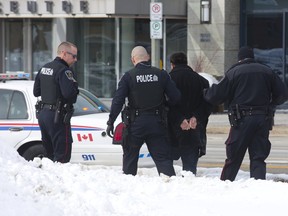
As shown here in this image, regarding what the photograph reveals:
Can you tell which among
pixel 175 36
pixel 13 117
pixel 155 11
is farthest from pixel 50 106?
pixel 175 36

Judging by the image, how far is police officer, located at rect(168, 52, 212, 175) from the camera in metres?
8.70

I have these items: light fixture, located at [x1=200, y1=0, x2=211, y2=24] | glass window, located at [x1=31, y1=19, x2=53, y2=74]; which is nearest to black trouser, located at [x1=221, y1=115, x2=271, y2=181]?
light fixture, located at [x1=200, y1=0, x2=211, y2=24]

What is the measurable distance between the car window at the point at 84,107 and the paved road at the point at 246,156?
274 centimetres

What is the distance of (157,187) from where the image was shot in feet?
20.7

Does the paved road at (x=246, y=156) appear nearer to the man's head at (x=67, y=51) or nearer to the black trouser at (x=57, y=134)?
the black trouser at (x=57, y=134)

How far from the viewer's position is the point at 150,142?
815 cm

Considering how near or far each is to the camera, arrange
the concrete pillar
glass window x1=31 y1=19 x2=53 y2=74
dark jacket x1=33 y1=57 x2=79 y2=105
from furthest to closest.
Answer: glass window x1=31 y1=19 x2=53 y2=74
the concrete pillar
dark jacket x1=33 y1=57 x2=79 y2=105

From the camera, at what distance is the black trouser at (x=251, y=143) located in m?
8.01

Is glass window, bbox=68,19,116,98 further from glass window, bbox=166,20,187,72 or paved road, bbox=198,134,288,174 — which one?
paved road, bbox=198,134,288,174

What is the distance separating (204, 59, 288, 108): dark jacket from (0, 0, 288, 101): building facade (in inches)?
586

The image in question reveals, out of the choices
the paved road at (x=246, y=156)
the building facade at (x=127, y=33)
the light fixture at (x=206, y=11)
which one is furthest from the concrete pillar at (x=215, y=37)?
the paved road at (x=246, y=156)

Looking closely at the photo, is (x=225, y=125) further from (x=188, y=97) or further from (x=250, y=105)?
(x=250, y=105)

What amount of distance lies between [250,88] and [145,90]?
114cm

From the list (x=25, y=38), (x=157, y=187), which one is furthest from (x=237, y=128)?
(x=25, y=38)
